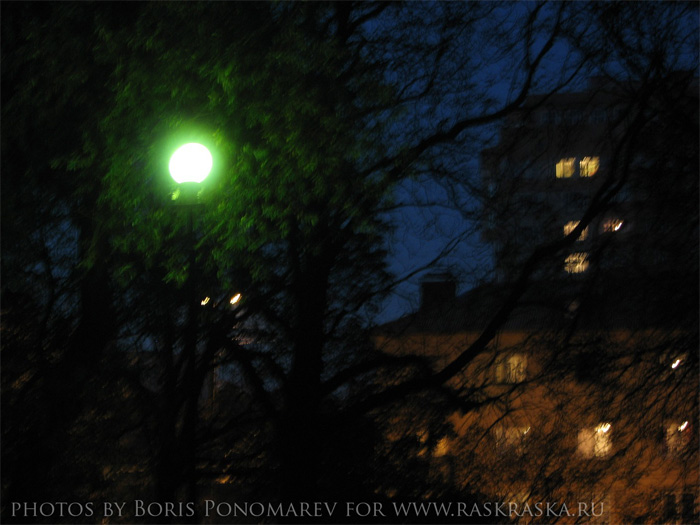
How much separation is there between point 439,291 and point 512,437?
2487mm

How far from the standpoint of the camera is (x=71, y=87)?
7578 millimetres

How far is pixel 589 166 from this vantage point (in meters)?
11.7

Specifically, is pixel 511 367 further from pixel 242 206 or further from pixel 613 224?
pixel 242 206

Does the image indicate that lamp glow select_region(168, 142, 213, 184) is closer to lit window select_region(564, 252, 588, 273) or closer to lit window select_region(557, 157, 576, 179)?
lit window select_region(557, 157, 576, 179)

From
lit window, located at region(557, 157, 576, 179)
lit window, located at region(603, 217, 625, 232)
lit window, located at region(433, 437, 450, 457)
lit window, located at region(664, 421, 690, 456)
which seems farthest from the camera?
lit window, located at region(557, 157, 576, 179)

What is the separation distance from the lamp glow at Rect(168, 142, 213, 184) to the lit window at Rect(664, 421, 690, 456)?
24.7 ft

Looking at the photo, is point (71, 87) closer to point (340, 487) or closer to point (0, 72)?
point (0, 72)

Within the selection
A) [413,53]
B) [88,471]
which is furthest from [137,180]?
[413,53]

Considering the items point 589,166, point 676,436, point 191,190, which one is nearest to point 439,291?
point 589,166

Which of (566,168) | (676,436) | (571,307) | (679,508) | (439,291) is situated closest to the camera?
(679,508)

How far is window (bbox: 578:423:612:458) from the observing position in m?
11.0

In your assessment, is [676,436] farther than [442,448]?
No

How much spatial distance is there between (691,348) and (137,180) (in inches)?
299

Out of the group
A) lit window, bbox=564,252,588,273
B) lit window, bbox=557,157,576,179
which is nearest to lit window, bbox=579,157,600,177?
lit window, bbox=557,157,576,179
